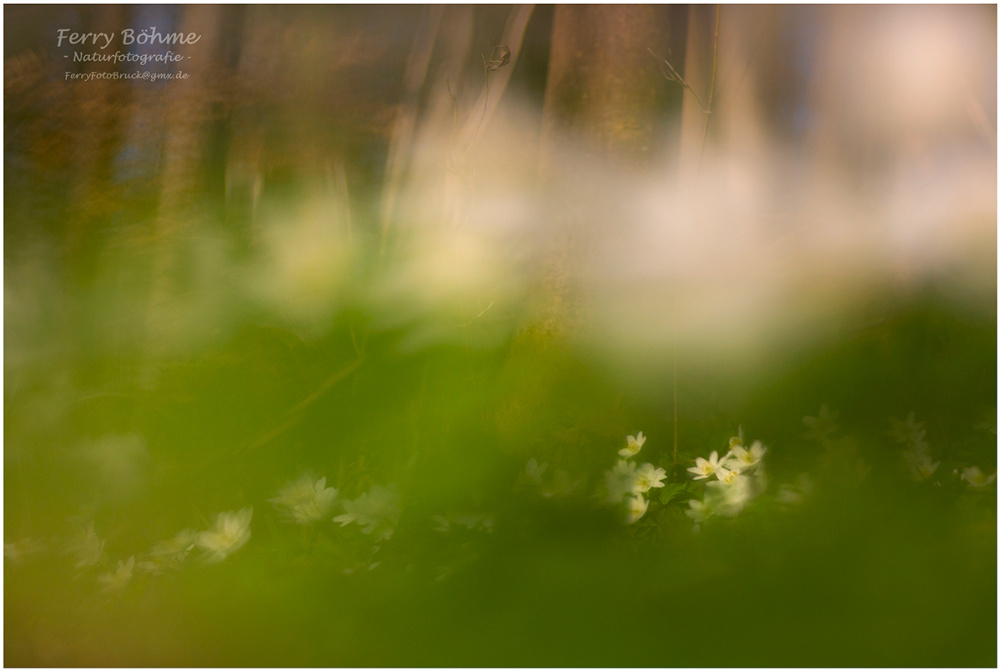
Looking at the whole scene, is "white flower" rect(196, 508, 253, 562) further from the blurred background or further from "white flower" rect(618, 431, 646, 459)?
"white flower" rect(618, 431, 646, 459)

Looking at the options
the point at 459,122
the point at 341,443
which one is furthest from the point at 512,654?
the point at 459,122

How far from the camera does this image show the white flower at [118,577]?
1.04m

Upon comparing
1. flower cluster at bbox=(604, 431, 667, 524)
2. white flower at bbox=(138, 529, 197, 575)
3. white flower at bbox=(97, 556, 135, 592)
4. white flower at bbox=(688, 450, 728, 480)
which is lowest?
white flower at bbox=(97, 556, 135, 592)

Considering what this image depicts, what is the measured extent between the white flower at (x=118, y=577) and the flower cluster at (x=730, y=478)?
1.09 m

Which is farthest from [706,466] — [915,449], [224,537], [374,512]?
[224,537]

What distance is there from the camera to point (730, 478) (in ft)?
3.58

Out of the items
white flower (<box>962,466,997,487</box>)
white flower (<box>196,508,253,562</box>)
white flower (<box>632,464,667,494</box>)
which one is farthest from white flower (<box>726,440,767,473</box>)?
white flower (<box>196,508,253,562</box>)

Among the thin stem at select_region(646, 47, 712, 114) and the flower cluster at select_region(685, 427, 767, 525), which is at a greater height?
the thin stem at select_region(646, 47, 712, 114)

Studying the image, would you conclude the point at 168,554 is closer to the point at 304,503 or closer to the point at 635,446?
the point at 304,503

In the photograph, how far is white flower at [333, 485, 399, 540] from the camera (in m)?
1.07

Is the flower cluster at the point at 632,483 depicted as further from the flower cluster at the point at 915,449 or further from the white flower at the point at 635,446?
the flower cluster at the point at 915,449

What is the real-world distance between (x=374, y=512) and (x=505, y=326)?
1.44ft

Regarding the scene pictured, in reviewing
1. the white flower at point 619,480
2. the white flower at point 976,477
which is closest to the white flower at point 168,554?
the white flower at point 619,480

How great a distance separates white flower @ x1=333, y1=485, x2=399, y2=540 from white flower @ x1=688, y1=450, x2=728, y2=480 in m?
0.59
